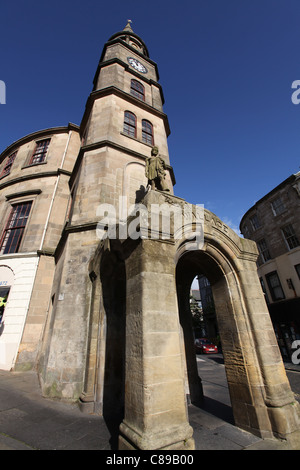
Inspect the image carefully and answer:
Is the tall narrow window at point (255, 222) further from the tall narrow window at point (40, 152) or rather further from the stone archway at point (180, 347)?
the tall narrow window at point (40, 152)

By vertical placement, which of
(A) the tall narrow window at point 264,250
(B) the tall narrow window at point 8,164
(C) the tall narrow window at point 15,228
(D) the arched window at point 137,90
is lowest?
(C) the tall narrow window at point 15,228

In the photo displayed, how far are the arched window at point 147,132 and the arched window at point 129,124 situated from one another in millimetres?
728

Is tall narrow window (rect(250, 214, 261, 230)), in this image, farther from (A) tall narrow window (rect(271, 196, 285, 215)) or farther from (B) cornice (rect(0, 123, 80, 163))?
(B) cornice (rect(0, 123, 80, 163))

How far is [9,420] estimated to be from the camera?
4090 mm

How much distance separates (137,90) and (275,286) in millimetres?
20352

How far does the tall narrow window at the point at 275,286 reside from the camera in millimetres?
18906

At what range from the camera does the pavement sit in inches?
133

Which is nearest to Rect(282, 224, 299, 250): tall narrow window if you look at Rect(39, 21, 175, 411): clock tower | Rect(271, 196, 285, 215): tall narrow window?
Rect(271, 196, 285, 215): tall narrow window

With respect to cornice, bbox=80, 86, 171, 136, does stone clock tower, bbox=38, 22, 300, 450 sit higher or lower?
lower

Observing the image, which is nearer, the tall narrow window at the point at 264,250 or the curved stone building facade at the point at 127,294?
the curved stone building facade at the point at 127,294

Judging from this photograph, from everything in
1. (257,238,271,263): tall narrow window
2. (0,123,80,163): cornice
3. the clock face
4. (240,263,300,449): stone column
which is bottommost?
(240,263,300,449): stone column

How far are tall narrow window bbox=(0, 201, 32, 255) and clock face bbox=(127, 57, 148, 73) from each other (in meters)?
13.6

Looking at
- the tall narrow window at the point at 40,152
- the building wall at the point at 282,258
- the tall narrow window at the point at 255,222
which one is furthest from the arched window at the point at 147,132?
the tall narrow window at the point at 255,222
